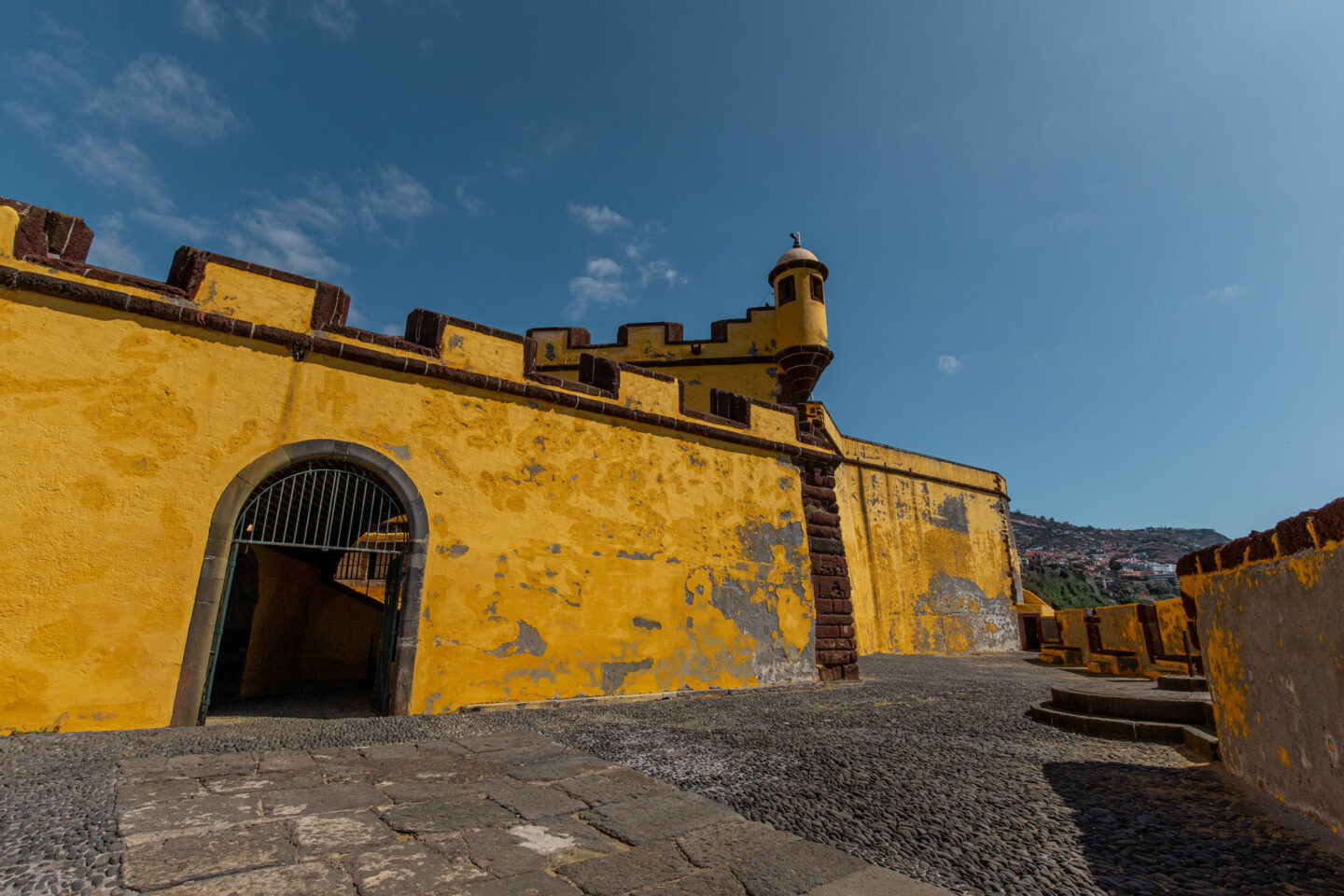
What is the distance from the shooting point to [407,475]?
20.0 feet

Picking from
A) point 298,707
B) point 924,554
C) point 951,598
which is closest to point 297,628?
point 298,707

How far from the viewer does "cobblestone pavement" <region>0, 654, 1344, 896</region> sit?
85.2 inches

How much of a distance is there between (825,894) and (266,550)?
28.0 ft

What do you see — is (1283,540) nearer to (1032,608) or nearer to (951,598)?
(951,598)

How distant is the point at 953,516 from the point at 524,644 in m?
16.7

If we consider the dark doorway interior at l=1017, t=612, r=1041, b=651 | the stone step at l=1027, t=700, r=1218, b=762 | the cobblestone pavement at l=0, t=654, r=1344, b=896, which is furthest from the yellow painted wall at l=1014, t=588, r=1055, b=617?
the stone step at l=1027, t=700, r=1218, b=762

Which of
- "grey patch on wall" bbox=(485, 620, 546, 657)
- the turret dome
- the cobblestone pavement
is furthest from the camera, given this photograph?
the turret dome

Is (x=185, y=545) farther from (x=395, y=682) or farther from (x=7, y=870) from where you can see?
(x=7, y=870)

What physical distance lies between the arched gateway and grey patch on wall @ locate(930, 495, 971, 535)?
51.8 ft

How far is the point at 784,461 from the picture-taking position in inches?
365

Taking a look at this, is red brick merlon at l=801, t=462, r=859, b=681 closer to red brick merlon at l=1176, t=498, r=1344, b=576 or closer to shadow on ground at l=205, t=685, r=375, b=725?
red brick merlon at l=1176, t=498, r=1344, b=576

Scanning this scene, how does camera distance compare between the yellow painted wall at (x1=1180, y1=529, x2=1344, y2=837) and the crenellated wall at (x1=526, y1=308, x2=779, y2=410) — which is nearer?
the yellow painted wall at (x1=1180, y1=529, x2=1344, y2=837)

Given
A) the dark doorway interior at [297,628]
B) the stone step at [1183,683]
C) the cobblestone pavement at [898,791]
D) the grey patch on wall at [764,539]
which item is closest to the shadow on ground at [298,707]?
the dark doorway interior at [297,628]

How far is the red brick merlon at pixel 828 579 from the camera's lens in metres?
8.80
